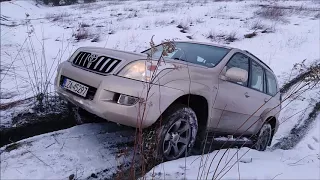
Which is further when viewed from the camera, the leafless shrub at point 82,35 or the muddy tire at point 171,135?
the leafless shrub at point 82,35

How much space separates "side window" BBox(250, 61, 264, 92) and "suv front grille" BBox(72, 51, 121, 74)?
219 centimetres

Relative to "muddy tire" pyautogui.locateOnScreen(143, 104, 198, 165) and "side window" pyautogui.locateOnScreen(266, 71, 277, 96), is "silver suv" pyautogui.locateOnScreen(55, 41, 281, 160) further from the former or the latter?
"side window" pyautogui.locateOnScreen(266, 71, 277, 96)

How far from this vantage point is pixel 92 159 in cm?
336

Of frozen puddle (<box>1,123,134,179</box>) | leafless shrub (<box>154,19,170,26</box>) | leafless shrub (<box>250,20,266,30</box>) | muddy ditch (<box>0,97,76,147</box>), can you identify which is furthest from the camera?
leafless shrub (<box>250,20,266,30</box>)

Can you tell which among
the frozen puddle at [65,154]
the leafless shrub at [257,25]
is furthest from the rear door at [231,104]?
the leafless shrub at [257,25]

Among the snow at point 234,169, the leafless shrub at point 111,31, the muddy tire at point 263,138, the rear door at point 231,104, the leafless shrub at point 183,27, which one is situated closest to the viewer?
the snow at point 234,169

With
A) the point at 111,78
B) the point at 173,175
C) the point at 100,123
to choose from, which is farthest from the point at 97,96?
the point at 100,123

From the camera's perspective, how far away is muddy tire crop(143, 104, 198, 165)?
3.02 m

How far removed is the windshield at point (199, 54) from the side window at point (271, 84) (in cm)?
127

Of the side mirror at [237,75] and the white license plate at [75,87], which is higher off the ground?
the side mirror at [237,75]

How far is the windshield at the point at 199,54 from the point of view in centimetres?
387

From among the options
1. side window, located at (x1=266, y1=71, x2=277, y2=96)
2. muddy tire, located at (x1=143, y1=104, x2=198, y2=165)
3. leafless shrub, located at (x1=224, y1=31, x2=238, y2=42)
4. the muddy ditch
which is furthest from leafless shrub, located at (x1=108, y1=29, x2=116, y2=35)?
muddy tire, located at (x1=143, y1=104, x2=198, y2=165)

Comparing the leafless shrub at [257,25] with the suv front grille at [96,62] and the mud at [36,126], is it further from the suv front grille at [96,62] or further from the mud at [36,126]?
the suv front grille at [96,62]

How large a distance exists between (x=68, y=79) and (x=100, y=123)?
3.80 ft
